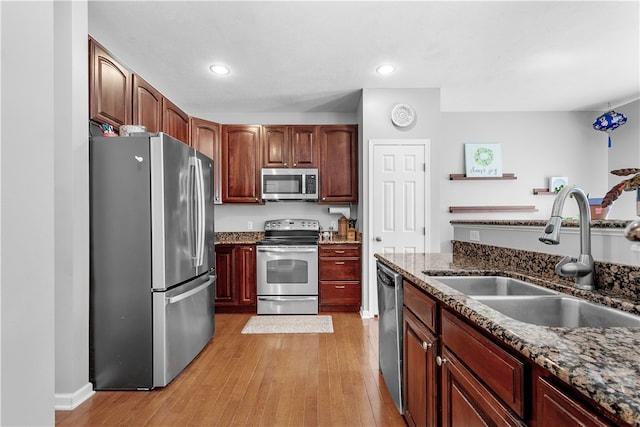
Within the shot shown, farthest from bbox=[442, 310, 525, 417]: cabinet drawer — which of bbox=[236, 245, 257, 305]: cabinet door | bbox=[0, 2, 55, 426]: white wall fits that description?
bbox=[236, 245, 257, 305]: cabinet door

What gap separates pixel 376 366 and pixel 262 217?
2.61m

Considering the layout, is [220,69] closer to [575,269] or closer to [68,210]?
[68,210]

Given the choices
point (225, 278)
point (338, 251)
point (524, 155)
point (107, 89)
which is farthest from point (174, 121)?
point (524, 155)

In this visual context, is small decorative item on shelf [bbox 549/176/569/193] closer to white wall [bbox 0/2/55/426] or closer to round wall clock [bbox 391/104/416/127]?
round wall clock [bbox 391/104/416/127]

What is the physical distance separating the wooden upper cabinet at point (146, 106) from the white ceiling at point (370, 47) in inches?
10.8

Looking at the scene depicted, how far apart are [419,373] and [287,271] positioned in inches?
94.3

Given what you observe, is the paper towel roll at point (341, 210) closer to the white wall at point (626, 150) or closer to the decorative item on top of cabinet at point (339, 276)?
the decorative item on top of cabinet at point (339, 276)

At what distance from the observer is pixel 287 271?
364cm

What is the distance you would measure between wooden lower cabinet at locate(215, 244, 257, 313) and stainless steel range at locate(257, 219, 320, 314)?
0.11 m

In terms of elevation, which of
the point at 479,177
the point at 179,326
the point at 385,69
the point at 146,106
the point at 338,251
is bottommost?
the point at 179,326

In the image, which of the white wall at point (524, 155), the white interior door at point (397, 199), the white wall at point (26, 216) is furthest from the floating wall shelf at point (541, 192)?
the white wall at point (26, 216)

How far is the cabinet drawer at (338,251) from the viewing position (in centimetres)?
365

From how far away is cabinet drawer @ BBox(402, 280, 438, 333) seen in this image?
4.09 feet

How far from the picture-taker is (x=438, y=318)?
1225 mm
